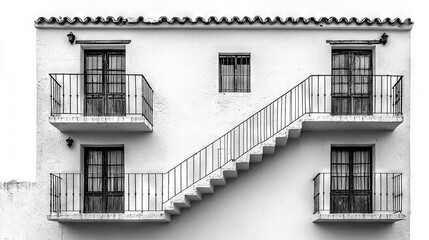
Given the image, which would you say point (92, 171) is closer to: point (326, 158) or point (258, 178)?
point (258, 178)

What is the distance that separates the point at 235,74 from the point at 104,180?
5700 mm

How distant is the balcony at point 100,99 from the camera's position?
899 inches

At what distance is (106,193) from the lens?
2353 cm

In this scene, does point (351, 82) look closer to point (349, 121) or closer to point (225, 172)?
point (349, 121)

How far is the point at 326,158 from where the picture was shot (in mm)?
23578

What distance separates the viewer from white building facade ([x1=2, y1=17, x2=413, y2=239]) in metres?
23.3

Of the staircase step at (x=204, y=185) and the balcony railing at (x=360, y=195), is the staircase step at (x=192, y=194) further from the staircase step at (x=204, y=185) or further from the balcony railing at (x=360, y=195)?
the balcony railing at (x=360, y=195)

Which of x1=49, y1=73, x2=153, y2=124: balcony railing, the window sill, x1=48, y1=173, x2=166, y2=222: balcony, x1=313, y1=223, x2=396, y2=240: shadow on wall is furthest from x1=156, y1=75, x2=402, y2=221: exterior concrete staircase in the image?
x1=313, y1=223, x2=396, y2=240: shadow on wall

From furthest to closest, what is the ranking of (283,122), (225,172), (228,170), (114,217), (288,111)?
(288,111), (283,122), (225,172), (114,217), (228,170)

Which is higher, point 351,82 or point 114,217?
point 351,82

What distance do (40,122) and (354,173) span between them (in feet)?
35.4

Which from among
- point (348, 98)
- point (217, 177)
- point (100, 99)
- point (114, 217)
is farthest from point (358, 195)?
point (100, 99)

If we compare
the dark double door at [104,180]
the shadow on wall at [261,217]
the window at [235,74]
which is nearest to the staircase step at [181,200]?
the shadow on wall at [261,217]

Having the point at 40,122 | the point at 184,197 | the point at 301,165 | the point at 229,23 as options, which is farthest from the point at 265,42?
the point at 40,122
